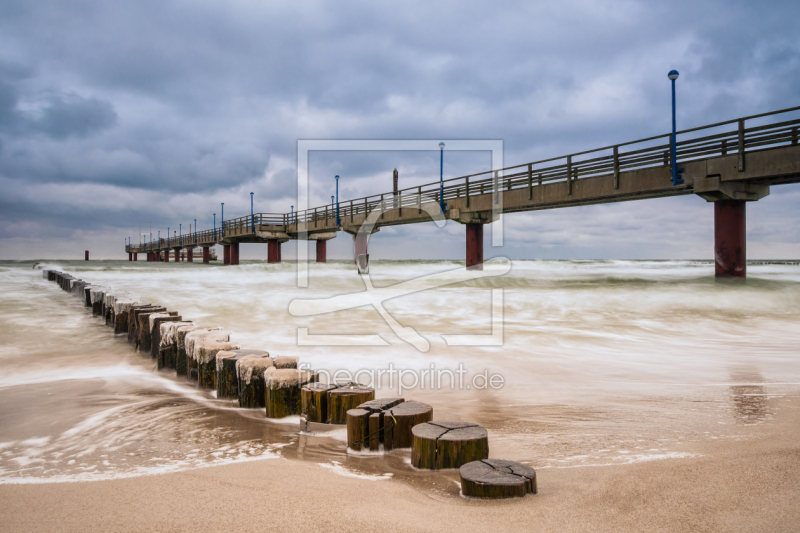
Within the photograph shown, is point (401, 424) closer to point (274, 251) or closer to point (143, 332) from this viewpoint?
point (143, 332)

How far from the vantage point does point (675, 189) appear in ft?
54.0

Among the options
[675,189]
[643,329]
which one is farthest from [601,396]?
[675,189]

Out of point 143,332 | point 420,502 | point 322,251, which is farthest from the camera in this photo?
point 322,251

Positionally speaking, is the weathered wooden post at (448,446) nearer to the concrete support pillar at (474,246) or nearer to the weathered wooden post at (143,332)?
the weathered wooden post at (143,332)

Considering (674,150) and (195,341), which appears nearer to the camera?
(195,341)

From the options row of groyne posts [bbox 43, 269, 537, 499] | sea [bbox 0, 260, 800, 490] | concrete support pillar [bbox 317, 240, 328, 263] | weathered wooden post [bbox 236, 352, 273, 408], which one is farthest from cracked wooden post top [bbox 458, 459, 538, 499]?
concrete support pillar [bbox 317, 240, 328, 263]

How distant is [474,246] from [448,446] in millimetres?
24017

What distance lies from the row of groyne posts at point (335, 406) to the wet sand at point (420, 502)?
0.15m

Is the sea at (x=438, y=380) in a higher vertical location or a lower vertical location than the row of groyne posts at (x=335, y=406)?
lower

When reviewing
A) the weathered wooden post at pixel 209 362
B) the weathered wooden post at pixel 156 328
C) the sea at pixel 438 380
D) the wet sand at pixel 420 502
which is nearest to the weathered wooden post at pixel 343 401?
the sea at pixel 438 380

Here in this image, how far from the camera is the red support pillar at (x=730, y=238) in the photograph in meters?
15.7

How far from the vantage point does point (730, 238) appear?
52.7ft

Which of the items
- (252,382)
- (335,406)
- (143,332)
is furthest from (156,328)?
(335,406)

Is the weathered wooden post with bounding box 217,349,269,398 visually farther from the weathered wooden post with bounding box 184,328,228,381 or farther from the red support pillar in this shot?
the red support pillar
